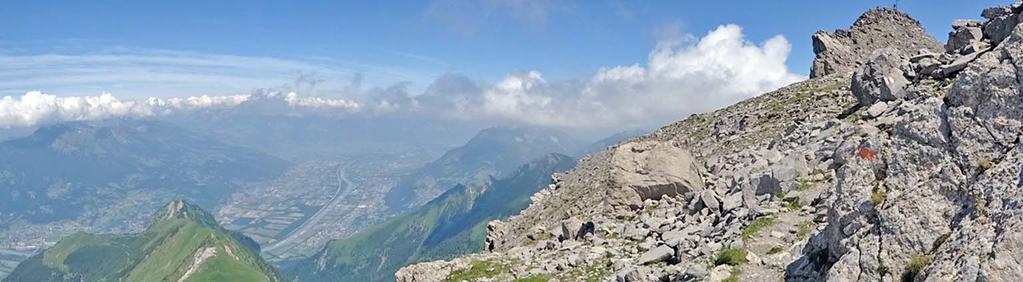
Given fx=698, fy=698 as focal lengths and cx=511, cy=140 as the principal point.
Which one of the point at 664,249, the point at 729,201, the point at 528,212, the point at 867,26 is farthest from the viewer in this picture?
the point at 867,26

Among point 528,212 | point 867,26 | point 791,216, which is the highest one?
point 867,26

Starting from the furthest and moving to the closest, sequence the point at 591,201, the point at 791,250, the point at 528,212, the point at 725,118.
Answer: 1. the point at 725,118
2. the point at 528,212
3. the point at 591,201
4. the point at 791,250

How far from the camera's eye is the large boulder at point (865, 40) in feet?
249

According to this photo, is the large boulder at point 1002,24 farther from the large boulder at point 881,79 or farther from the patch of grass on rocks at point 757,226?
the patch of grass on rocks at point 757,226

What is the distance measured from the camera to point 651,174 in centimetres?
4497

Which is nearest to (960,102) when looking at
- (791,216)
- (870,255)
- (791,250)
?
(870,255)

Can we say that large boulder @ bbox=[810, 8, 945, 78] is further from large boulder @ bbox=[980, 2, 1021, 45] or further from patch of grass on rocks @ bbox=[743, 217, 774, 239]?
patch of grass on rocks @ bbox=[743, 217, 774, 239]

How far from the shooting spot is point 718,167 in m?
49.3

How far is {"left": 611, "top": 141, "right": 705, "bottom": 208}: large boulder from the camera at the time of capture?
4409cm

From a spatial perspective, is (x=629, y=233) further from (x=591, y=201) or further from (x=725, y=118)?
(x=725, y=118)

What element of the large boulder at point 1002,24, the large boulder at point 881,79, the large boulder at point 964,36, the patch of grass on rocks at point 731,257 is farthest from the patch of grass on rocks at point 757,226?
the large boulder at point 964,36

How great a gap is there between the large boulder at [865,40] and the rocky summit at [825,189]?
0.76ft

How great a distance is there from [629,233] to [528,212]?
2457 cm

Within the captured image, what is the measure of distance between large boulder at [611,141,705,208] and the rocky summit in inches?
4.1
